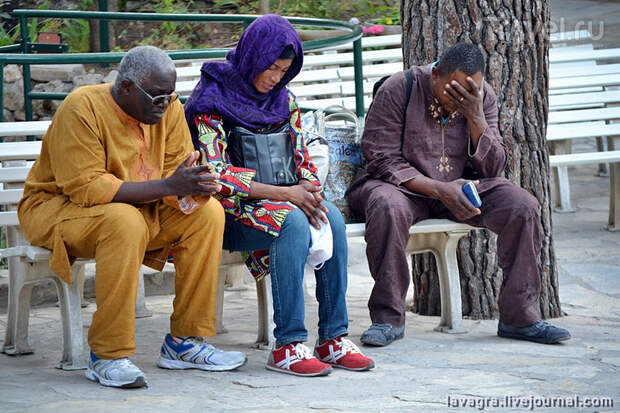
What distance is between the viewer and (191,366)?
12.2 feet

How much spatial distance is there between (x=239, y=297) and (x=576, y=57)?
4.70 metres

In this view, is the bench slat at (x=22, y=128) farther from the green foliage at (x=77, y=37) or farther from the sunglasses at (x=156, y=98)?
the green foliage at (x=77, y=37)

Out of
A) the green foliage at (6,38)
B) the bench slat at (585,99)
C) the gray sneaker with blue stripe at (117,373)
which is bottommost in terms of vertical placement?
the gray sneaker with blue stripe at (117,373)

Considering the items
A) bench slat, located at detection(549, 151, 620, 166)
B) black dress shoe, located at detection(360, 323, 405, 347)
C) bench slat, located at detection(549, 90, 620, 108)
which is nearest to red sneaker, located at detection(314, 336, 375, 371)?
black dress shoe, located at detection(360, 323, 405, 347)

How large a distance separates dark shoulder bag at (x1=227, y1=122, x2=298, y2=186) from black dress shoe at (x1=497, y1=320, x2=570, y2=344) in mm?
1219

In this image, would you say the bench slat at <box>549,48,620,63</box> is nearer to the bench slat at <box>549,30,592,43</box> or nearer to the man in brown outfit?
the bench slat at <box>549,30,592,43</box>

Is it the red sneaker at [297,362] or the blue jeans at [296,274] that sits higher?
the blue jeans at [296,274]

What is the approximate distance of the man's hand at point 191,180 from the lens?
3486mm

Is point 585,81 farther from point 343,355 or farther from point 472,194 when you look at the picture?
point 343,355

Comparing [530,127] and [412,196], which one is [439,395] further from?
[530,127]

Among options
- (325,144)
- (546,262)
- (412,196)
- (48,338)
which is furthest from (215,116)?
(546,262)

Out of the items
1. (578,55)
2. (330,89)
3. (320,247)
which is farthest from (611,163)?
(320,247)

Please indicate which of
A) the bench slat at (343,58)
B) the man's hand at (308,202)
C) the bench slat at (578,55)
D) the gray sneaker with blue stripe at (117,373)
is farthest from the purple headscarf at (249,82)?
the bench slat at (578,55)

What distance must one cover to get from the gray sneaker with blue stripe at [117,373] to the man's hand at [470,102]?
75.2 inches
